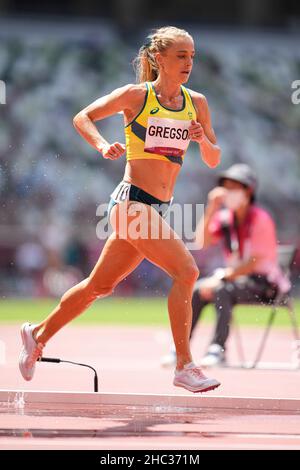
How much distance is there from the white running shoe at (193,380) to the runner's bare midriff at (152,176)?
1.15 metres

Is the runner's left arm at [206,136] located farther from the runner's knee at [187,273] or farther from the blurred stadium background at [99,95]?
the blurred stadium background at [99,95]

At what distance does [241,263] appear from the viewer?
11.5m

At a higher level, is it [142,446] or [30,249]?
[30,249]

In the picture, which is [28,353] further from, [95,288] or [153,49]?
[153,49]

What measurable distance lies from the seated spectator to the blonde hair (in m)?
3.79

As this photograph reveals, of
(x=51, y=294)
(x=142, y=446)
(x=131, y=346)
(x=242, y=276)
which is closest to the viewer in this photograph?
(x=142, y=446)

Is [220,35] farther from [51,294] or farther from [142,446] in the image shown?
[142,446]

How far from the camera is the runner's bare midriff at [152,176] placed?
751cm

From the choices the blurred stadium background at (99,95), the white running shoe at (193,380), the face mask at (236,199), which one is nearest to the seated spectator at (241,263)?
the face mask at (236,199)

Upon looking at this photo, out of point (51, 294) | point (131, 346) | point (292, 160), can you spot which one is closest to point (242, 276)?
point (131, 346)

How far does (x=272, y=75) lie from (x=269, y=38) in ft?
3.82

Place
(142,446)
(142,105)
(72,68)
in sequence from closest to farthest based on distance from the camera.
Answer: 1. (142,446)
2. (142,105)
3. (72,68)

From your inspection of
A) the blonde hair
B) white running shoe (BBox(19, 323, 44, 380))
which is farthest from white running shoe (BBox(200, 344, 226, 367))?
the blonde hair

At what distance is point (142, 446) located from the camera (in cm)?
598
